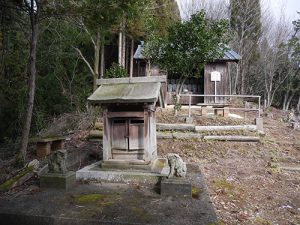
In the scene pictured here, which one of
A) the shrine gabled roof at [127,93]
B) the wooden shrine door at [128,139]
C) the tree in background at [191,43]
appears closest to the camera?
the shrine gabled roof at [127,93]

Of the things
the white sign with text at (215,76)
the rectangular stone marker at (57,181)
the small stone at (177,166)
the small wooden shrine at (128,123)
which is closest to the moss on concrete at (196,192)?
the small stone at (177,166)

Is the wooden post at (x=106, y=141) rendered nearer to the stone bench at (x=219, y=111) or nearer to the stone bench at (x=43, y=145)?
the stone bench at (x=43, y=145)

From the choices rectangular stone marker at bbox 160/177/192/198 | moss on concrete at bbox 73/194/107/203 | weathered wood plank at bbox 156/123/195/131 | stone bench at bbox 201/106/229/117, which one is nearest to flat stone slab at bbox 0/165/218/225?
moss on concrete at bbox 73/194/107/203

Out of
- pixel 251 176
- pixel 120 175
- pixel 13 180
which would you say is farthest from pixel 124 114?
pixel 251 176

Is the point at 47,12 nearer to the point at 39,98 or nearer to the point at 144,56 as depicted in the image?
the point at 39,98

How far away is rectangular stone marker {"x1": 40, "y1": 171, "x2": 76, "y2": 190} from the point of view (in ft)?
18.6

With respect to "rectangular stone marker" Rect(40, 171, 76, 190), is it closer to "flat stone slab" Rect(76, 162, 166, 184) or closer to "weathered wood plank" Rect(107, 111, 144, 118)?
"flat stone slab" Rect(76, 162, 166, 184)

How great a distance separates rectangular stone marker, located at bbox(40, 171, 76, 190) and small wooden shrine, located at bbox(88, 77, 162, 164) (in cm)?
107

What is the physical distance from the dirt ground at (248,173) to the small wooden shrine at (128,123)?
1811 mm

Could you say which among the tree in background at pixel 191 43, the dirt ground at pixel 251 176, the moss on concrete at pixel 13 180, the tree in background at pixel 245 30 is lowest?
the dirt ground at pixel 251 176

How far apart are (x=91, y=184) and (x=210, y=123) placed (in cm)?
732

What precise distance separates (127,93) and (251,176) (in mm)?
4016

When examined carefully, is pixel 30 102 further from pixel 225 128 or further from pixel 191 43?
pixel 191 43

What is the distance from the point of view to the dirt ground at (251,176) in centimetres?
544
